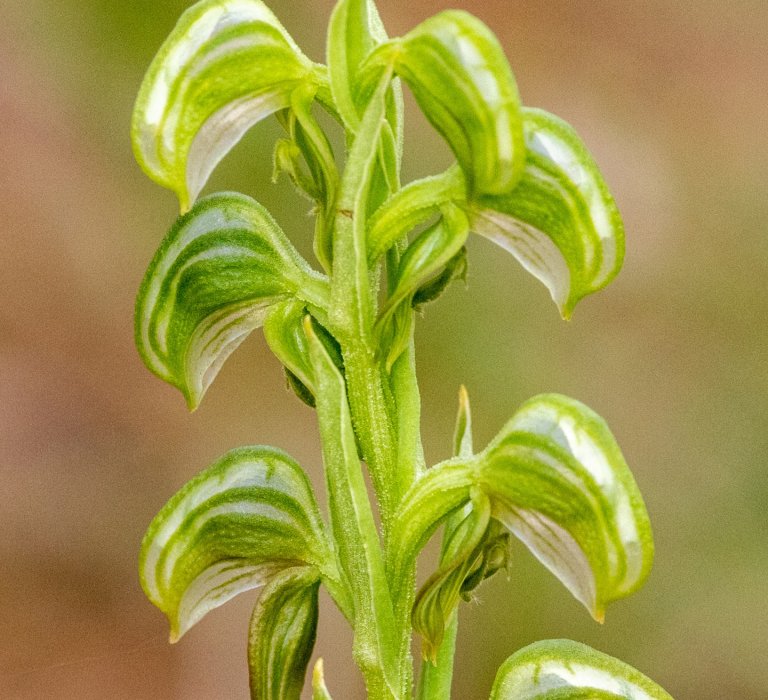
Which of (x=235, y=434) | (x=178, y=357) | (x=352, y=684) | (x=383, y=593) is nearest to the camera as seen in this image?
(x=383, y=593)

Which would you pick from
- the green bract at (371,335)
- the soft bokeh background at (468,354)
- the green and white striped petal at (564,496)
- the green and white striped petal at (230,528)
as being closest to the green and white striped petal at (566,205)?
the green bract at (371,335)

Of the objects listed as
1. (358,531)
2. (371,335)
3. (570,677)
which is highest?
(371,335)

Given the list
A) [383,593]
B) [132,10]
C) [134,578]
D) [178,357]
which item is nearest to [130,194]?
[132,10]

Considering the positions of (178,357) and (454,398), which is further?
(454,398)

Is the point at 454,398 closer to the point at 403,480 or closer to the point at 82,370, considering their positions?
the point at 82,370

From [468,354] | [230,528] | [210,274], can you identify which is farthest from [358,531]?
[468,354]

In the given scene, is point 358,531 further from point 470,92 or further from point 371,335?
point 470,92

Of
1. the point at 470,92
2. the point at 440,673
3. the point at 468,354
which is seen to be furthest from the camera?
the point at 468,354

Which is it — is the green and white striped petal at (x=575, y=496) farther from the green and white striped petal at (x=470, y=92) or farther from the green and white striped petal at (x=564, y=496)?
the green and white striped petal at (x=470, y=92)
